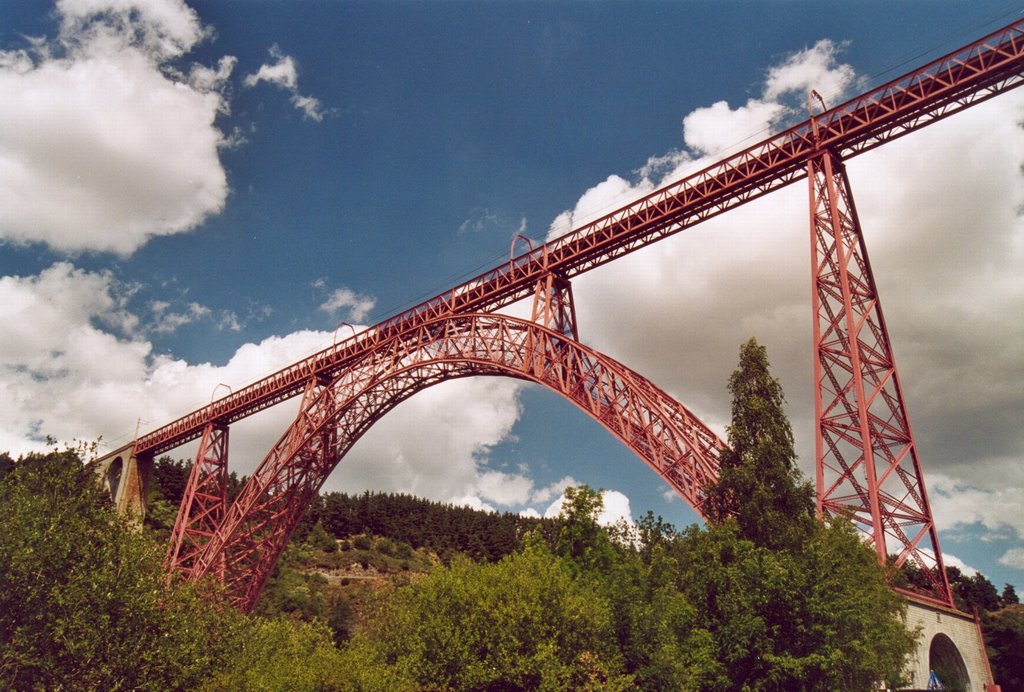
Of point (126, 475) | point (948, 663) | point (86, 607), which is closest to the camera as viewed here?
point (86, 607)

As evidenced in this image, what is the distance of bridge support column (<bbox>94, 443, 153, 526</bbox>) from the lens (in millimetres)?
39500

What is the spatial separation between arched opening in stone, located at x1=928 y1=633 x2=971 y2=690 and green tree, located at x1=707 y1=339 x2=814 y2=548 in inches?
215

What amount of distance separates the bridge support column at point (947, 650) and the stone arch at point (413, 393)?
6.17 meters

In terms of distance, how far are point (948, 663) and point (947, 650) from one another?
1.05 meters

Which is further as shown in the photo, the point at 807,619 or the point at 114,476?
the point at 114,476

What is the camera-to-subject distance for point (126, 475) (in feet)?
131

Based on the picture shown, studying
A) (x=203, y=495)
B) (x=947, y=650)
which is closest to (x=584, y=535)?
(x=947, y=650)

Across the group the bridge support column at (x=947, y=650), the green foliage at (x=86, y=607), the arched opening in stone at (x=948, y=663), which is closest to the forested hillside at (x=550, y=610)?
the green foliage at (x=86, y=607)

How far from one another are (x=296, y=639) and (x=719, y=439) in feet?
47.0

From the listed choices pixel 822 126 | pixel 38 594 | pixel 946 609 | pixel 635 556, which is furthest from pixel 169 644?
pixel 822 126

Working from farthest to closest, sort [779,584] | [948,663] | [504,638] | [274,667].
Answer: [948,663]
[274,667]
[504,638]
[779,584]

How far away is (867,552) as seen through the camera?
16516 millimetres

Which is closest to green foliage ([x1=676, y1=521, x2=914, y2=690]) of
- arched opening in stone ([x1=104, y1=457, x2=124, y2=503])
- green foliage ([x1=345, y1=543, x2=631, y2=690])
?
green foliage ([x1=345, y1=543, x2=631, y2=690])

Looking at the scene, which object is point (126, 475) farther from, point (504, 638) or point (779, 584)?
point (779, 584)
